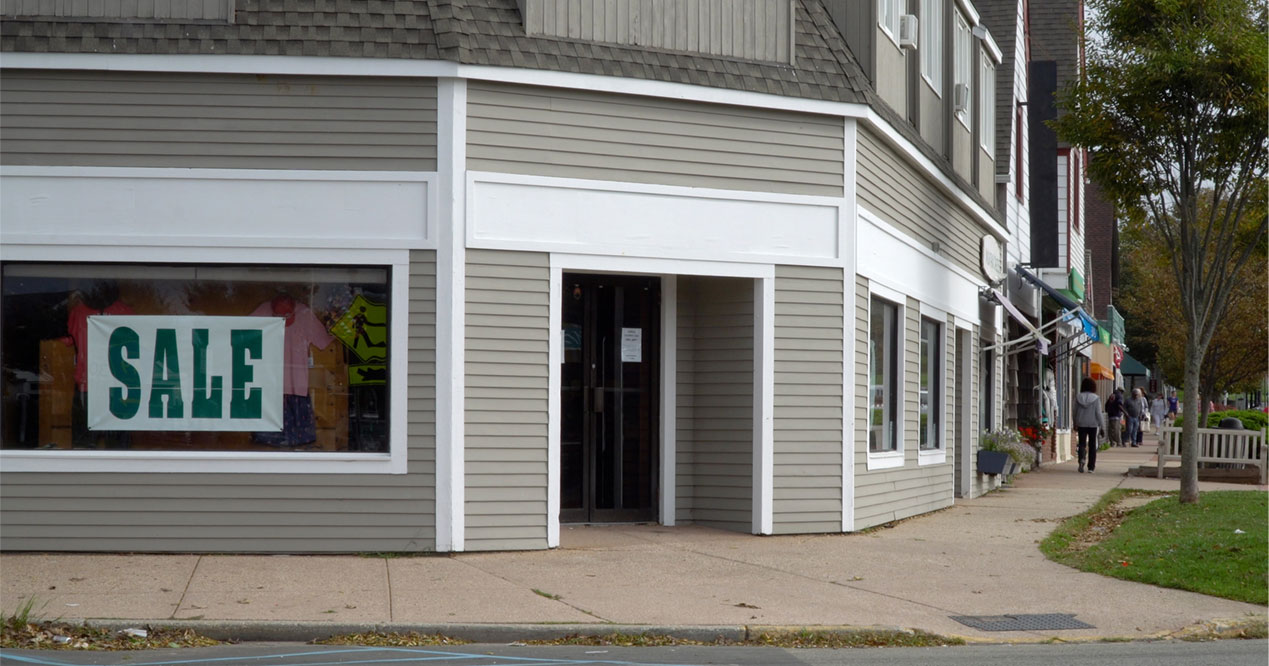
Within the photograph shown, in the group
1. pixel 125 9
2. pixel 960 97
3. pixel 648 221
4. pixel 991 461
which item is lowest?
pixel 991 461

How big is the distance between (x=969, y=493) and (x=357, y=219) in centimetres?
1109

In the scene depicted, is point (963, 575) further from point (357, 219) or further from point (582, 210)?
point (357, 219)

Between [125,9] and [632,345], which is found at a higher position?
[125,9]

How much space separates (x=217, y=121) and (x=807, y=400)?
5.91 m

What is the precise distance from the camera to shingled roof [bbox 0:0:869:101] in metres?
11.0

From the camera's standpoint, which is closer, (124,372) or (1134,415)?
(124,372)

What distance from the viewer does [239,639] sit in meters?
7.89

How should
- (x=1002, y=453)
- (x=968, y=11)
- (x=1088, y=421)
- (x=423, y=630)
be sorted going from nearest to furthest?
(x=423, y=630), (x=968, y=11), (x=1002, y=453), (x=1088, y=421)

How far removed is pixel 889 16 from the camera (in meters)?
15.0

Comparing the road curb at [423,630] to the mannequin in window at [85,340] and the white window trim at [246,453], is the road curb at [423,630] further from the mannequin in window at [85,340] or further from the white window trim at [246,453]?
the mannequin in window at [85,340]

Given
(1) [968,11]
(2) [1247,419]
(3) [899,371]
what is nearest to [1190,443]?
(3) [899,371]

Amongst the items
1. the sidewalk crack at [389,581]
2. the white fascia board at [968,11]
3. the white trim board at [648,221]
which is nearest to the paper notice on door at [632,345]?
the white trim board at [648,221]

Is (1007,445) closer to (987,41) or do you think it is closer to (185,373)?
(987,41)

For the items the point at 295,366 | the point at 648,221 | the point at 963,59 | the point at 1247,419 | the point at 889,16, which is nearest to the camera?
the point at 295,366
